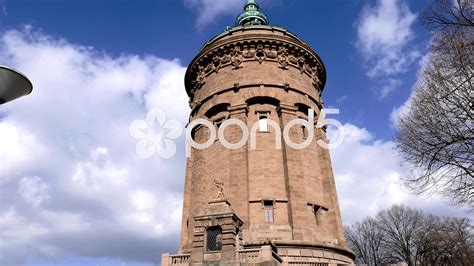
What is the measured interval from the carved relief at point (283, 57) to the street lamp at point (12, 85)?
65.4 ft

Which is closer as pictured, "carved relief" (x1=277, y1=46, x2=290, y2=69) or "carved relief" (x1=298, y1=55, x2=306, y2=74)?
"carved relief" (x1=277, y1=46, x2=290, y2=69)

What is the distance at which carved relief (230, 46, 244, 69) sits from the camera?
23672mm

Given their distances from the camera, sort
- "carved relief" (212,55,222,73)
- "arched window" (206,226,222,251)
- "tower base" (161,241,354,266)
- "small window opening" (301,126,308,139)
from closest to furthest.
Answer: "tower base" (161,241,354,266) < "arched window" (206,226,222,251) < "small window opening" (301,126,308,139) < "carved relief" (212,55,222,73)

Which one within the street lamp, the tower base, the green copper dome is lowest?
the street lamp

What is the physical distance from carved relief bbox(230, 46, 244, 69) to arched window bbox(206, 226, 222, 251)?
37.1 ft

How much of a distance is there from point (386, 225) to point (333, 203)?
36.0 m

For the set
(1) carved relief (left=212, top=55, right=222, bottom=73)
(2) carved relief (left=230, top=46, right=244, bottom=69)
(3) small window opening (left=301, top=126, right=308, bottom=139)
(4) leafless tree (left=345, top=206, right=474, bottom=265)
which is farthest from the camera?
(4) leafless tree (left=345, top=206, right=474, bottom=265)

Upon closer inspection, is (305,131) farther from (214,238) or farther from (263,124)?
(214,238)

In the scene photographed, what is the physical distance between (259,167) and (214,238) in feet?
18.1

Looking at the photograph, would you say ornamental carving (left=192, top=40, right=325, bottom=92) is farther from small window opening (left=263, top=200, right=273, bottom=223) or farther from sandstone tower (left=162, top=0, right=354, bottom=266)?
small window opening (left=263, top=200, right=273, bottom=223)

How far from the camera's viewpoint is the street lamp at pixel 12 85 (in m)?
4.83

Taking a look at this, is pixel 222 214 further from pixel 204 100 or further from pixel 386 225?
pixel 386 225

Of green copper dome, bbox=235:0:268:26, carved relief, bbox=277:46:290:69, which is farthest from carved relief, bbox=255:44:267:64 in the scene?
green copper dome, bbox=235:0:268:26

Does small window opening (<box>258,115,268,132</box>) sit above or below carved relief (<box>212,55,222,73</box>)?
below
